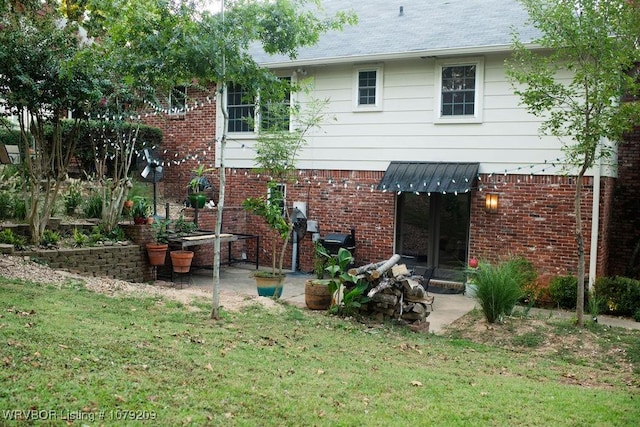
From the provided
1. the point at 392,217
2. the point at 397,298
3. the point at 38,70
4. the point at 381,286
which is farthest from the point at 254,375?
the point at 392,217

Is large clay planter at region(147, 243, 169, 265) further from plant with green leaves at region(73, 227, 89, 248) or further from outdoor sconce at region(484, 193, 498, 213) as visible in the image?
outdoor sconce at region(484, 193, 498, 213)

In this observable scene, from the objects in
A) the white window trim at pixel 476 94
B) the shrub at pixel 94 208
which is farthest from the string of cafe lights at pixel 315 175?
the shrub at pixel 94 208

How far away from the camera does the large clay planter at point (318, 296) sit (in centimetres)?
906

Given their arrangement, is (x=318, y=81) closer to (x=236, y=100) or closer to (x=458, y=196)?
(x=236, y=100)

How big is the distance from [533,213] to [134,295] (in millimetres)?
7522

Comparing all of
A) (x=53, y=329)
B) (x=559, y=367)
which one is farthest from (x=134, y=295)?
(x=559, y=367)

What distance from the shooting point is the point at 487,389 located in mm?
5414

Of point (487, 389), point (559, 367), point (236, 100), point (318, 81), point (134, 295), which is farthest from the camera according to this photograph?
point (236, 100)

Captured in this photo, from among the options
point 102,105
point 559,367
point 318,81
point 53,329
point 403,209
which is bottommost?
point 559,367

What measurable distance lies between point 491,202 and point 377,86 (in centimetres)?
356

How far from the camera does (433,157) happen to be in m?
12.6

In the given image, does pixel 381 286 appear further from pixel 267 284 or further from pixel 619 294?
pixel 619 294

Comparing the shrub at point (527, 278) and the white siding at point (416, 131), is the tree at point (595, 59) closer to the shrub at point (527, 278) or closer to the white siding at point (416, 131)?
the shrub at point (527, 278)

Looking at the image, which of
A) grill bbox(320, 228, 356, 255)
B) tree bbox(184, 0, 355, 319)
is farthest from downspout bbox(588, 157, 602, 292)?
tree bbox(184, 0, 355, 319)
